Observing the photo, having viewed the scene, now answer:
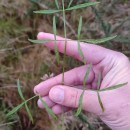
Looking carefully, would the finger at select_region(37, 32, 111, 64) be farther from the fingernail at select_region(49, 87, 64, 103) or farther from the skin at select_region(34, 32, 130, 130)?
the fingernail at select_region(49, 87, 64, 103)

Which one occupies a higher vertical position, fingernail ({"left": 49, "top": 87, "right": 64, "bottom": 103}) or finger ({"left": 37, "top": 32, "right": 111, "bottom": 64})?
finger ({"left": 37, "top": 32, "right": 111, "bottom": 64})

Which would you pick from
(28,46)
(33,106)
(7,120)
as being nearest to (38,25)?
(28,46)

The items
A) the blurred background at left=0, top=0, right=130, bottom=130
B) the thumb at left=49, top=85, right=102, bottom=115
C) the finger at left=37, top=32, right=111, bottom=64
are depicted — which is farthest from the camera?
the blurred background at left=0, top=0, right=130, bottom=130

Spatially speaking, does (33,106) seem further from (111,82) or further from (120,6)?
(120,6)

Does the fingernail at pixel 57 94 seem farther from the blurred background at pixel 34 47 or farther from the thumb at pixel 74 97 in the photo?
the blurred background at pixel 34 47

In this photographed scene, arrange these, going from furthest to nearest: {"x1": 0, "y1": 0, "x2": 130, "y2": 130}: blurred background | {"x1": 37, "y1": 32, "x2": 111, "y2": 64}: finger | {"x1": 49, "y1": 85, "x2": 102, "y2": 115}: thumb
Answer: {"x1": 0, "y1": 0, "x2": 130, "y2": 130}: blurred background
{"x1": 37, "y1": 32, "x2": 111, "y2": 64}: finger
{"x1": 49, "y1": 85, "x2": 102, "y2": 115}: thumb

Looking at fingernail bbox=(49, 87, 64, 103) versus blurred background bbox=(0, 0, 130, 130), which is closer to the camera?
fingernail bbox=(49, 87, 64, 103)

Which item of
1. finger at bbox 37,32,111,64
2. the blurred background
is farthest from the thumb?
the blurred background
